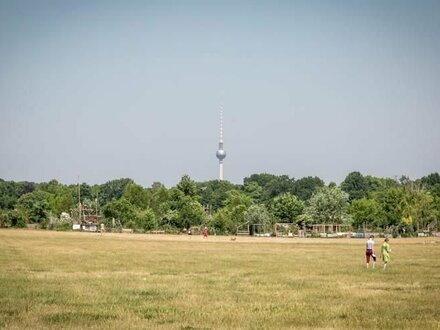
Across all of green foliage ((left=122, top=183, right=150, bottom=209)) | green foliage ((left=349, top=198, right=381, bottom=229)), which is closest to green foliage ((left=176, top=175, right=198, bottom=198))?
green foliage ((left=122, top=183, right=150, bottom=209))

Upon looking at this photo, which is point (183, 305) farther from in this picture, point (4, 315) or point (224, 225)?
point (224, 225)

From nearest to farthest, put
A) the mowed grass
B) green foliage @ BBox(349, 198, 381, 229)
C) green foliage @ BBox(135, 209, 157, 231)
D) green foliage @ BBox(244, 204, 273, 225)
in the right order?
the mowed grass → green foliage @ BBox(135, 209, 157, 231) → green foliage @ BBox(244, 204, 273, 225) → green foliage @ BBox(349, 198, 381, 229)

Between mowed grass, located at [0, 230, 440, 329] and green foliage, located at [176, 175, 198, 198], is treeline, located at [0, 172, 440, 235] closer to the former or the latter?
green foliage, located at [176, 175, 198, 198]

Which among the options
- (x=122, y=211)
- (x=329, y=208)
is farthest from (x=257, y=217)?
(x=122, y=211)

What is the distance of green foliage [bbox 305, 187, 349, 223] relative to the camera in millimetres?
144000

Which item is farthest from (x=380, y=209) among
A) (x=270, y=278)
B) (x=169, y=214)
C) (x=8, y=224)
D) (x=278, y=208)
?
(x=270, y=278)

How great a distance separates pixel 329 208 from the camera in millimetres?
144375

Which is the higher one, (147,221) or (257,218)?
(257,218)

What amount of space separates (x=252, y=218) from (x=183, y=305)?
370 ft

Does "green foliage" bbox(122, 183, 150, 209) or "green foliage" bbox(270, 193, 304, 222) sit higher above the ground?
"green foliage" bbox(122, 183, 150, 209)

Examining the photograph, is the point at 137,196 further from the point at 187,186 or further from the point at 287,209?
the point at 287,209

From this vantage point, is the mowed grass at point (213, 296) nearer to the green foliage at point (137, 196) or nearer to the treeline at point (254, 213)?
the treeline at point (254, 213)

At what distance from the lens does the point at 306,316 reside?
64.6 feet

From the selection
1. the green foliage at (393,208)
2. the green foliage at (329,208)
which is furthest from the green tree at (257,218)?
the green foliage at (393,208)
